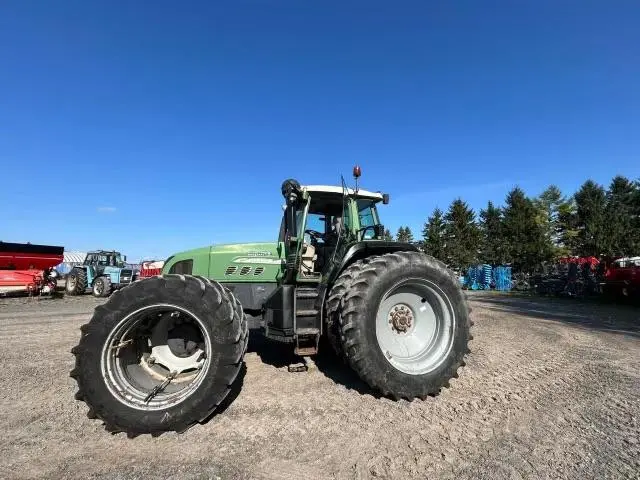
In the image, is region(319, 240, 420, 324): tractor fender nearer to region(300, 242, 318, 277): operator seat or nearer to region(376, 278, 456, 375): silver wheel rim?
region(300, 242, 318, 277): operator seat

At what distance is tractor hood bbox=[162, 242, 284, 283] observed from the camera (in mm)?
5180

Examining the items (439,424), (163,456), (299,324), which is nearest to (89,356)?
(163,456)

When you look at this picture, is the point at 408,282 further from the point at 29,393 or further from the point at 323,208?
the point at 29,393

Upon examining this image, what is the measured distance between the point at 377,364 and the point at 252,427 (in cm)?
137

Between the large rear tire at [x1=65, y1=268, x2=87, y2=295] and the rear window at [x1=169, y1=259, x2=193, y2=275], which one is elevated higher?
the rear window at [x1=169, y1=259, x2=193, y2=275]

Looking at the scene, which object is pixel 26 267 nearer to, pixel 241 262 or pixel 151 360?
pixel 241 262

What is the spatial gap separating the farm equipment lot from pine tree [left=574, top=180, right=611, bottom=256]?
47.3m

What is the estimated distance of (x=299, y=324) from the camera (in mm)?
4340

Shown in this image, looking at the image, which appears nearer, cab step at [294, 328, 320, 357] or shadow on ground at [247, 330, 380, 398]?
cab step at [294, 328, 320, 357]

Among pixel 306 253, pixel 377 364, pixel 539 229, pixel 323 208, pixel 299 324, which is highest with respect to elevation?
pixel 539 229

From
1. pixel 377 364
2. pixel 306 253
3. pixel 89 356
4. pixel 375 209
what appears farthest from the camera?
pixel 375 209

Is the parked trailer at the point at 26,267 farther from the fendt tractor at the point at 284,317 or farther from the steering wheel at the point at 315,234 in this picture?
the steering wheel at the point at 315,234

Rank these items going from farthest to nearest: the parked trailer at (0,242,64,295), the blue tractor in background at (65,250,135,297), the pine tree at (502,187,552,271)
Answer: the pine tree at (502,187,552,271), the blue tractor in background at (65,250,135,297), the parked trailer at (0,242,64,295)

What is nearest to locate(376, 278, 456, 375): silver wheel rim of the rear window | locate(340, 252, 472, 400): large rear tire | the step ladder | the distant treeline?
locate(340, 252, 472, 400): large rear tire
